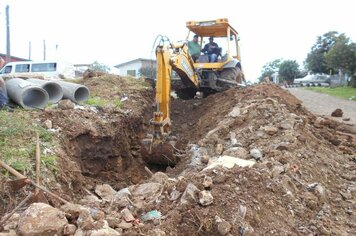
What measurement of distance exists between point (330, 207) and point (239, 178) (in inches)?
46.5

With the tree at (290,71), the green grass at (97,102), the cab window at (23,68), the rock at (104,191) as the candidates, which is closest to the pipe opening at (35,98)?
the green grass at (97,102)

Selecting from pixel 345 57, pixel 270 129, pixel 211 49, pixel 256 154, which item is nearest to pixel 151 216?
pixel 256 154

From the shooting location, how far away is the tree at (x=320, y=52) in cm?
4334

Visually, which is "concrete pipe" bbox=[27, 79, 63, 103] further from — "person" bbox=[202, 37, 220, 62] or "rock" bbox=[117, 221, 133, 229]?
"rock" bbox=[117, 221, 133, 229]

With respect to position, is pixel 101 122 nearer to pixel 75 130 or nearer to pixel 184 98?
pixel 75 130

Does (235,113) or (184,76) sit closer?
(235,113)

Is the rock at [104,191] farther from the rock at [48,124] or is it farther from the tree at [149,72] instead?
the tree at [149,72]

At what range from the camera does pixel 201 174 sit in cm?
473

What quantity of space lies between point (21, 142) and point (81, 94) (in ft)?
10.4

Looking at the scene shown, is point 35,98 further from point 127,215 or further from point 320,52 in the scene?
point 320,52

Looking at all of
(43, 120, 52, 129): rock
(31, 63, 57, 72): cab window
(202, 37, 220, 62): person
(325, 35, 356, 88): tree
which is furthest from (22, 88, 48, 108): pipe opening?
(325, 35, 356, 88): tree

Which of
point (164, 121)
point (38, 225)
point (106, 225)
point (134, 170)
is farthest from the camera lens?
point (134, 170)

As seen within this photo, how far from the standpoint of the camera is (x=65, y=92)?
8.14m

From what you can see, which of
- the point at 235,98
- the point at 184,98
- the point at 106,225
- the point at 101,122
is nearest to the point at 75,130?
the point at 101,122
